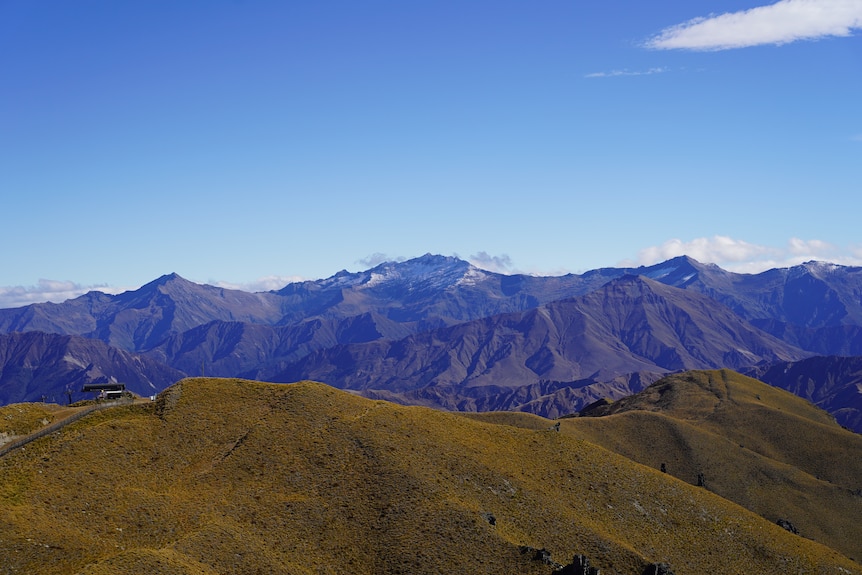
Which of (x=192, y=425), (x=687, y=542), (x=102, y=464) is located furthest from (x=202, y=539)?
(x=687, y=542)

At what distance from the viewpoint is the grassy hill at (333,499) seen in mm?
79062

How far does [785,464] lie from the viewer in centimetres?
19238

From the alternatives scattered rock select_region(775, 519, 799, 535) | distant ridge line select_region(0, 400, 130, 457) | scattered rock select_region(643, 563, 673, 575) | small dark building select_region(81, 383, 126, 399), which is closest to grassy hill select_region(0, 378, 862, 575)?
scattered rock select_region(643, 563, 673, 575)

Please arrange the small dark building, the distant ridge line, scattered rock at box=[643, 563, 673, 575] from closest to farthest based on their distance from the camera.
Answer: the distant ridge line
scattered rock at box=[643, 563, 673, 575]
the small dark building

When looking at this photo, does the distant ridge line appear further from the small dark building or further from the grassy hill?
the small dark building

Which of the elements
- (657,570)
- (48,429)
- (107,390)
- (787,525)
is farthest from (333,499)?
(787,525)

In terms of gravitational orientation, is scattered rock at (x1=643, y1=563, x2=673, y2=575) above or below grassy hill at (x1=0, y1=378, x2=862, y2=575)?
below

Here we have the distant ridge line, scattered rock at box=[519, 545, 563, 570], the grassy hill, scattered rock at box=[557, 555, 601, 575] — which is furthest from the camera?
the distant ridge line

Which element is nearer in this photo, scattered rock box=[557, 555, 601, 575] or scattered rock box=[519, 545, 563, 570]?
scattered rock box=[557, 555, 601, 575]

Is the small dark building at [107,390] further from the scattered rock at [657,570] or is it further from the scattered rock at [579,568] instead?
the scattered rock at [657,570]

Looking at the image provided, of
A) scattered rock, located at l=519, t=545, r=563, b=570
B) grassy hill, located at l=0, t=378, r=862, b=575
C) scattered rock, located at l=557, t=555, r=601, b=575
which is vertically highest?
grassy hill, located at l=0, t=378, r=862, b=575

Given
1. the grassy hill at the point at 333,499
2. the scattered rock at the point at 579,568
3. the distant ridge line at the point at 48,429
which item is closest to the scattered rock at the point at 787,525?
the grassy hill at the point at 333,499

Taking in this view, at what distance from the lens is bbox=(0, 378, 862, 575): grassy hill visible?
79.1 metres

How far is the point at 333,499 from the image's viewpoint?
92.8m
